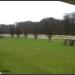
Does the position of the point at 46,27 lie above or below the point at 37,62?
below

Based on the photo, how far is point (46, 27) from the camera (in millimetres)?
45188

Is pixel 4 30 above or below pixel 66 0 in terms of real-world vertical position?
below

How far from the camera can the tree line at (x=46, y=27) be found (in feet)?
134

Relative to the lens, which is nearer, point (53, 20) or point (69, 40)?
point (69, 40)

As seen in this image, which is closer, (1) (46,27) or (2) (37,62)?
(2) (37,62)

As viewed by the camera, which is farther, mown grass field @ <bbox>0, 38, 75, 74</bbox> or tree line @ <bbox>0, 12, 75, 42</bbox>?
tree line @ <bbox>0, 12, 75, 42</bbox>

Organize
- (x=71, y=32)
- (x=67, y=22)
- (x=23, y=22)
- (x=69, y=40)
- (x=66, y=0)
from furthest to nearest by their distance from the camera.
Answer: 1. (x=23, y=22)
2. (x=67, y=22)
3. (x=71, y=32)
4. (x=69, y=40)
5. (x=66, y=0)

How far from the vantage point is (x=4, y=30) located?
50219 millimetres

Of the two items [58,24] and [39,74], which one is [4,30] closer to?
[58,24]

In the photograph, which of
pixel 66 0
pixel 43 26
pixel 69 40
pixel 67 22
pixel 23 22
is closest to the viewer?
pixel 66 0

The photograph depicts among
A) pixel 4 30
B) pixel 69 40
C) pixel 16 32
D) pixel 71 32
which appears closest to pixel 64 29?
pixel 71 32

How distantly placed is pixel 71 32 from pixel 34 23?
11.0m

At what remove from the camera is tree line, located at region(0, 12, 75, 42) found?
4097 cm

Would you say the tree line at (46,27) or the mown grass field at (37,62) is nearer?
the mown grass field at (37,62)
